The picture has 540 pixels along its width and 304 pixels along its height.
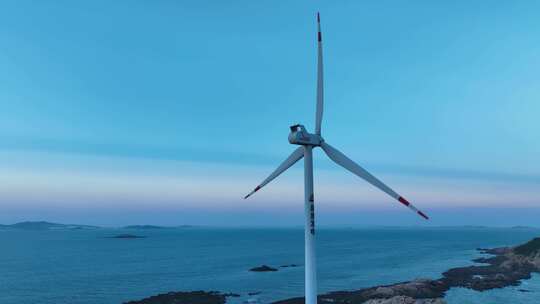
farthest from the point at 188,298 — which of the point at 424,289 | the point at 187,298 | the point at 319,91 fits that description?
the point at 319,91

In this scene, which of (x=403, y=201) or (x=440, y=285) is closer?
(x=403, y=201)

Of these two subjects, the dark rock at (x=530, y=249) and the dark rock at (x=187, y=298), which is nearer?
the dark rock at (x=187, y=298)

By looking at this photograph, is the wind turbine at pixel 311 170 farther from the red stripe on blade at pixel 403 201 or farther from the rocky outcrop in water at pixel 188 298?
the rocky outcrop in water at pixel 188 298

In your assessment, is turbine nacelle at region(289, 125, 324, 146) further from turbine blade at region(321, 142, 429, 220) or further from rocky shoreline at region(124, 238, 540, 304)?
rocky shoreline at region(124, 238, 540, 304)

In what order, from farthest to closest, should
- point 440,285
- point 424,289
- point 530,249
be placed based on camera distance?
point 530,249, point 440,285, point 424,289

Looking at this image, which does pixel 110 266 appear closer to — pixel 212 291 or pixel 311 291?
pixel 212 291

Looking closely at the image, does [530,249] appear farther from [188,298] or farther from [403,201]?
[403,201]

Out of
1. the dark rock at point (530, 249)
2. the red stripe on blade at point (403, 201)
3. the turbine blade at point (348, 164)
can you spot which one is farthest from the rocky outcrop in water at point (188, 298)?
the dark rock at point (530, 249)

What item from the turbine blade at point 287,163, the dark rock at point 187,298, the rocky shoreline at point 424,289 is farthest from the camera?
the dark rock at point 187,298

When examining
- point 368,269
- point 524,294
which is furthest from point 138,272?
point 524,294

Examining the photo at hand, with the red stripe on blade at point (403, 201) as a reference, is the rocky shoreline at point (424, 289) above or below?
below

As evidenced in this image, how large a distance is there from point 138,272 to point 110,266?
2040 centimetres

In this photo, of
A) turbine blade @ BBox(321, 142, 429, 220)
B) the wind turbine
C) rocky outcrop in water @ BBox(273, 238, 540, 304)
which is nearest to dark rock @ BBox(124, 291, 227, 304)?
rocky outcrop in water @ BBox(273, 238, 540, 304)

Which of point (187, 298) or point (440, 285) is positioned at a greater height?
point (440, 285)
